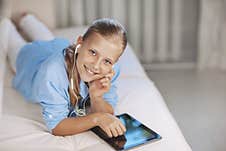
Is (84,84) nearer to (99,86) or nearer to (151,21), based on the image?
(99,86)

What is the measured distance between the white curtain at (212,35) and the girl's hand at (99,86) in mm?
1199

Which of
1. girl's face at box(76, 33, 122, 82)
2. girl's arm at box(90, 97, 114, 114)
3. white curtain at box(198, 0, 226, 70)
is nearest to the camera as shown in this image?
girl's face at box(76, 33, 122, 82)

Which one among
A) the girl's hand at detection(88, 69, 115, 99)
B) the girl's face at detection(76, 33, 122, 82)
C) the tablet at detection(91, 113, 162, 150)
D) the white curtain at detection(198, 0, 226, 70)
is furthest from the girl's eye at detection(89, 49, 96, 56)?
the white curtain at detection(198, 0, 226, 70)

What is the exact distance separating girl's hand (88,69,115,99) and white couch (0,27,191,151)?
127 mm

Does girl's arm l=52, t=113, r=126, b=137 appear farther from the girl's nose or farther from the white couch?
the girl's nose

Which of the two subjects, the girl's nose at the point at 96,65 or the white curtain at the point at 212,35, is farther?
the white curtain at the point at 212,35

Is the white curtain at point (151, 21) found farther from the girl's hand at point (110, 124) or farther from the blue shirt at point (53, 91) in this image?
the girl's hand at point (110, 124)

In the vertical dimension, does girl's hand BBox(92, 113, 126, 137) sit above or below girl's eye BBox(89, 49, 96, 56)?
below

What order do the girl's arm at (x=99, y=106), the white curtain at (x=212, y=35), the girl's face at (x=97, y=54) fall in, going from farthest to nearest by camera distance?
the white curtain at (x=212, y=35) → the girl's arm at (x=99, y=106) → the girl's face at (x=97, y=54)

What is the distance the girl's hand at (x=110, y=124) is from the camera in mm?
1510

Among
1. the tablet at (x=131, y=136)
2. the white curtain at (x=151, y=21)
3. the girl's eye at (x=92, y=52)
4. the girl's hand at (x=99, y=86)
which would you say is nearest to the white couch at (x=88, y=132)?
the tablet at (x=131, y=136)

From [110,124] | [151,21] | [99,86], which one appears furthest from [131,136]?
[151,21]

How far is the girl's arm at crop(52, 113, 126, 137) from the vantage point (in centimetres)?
151

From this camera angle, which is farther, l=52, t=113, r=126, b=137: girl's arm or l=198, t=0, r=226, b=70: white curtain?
l=198, t=0, r=226, b=70: white curtain
